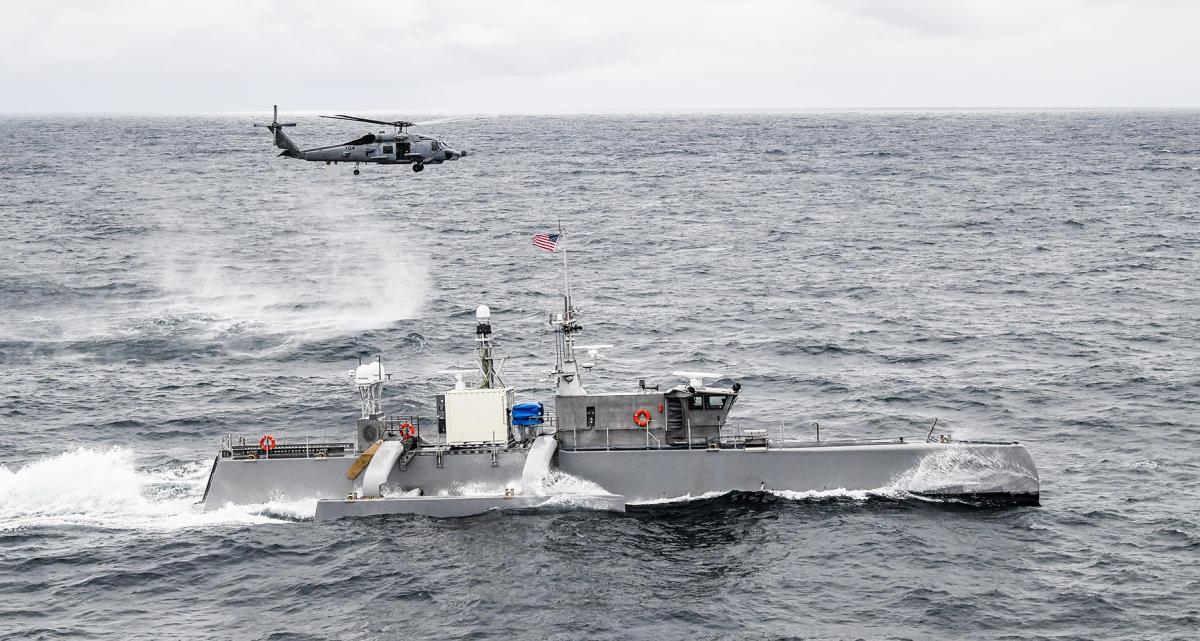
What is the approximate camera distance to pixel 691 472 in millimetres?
49281

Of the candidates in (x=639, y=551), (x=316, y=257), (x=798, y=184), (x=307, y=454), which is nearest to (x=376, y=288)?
(x=316, y=257)

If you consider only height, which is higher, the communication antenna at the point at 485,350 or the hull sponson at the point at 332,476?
the communication antenna at the point at 485,350

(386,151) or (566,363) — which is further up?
(386,151)

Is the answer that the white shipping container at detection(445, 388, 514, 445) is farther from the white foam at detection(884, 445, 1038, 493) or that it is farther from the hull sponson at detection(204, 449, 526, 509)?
the white foam at detection(884, 445, 1038, 493)

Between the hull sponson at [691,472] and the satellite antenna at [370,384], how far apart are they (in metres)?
2.43

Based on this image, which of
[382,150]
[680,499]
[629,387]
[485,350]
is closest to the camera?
[680,499]

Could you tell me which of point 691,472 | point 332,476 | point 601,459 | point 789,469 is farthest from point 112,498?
point 789,469

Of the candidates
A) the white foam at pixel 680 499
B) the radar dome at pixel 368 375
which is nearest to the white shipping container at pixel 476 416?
the radar dome at pixel 368 375

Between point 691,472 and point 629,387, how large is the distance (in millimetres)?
16628

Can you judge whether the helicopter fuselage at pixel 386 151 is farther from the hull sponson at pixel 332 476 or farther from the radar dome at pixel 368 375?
the hull sponson at pixel 332 476

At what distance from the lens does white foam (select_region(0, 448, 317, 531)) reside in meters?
48.4

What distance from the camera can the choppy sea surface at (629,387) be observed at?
131 ft

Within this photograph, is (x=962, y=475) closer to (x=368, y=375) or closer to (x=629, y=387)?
(x=629, y=387)

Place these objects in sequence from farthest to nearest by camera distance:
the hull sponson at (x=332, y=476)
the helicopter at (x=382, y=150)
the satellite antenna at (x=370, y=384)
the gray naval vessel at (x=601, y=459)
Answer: the helicopter at (x=382, y=150) < the satellite antenna at (x=370, y=384) < the hull sponson at (x=332, y=476) < the gray naval vessel at (x=601, y=459)
